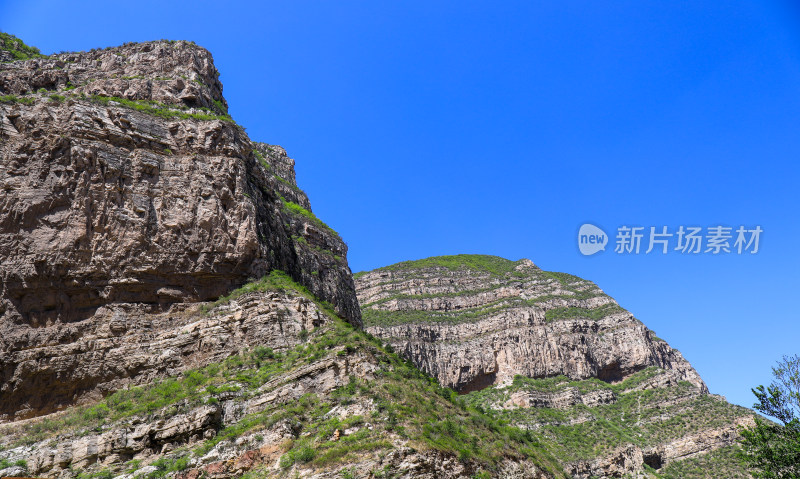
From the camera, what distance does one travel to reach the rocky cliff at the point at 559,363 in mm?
92625

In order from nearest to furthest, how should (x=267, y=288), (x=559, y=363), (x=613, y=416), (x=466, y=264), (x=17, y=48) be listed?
(x=267, y=288)
(x=17, y=48)
(x=613, y=416)
(x=559, y=363)
(x=466, y=264)

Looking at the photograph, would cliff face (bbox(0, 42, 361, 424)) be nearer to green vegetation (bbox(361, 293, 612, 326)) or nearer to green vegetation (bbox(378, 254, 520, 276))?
green vegetation (bbox(361, 293, 612, 326))

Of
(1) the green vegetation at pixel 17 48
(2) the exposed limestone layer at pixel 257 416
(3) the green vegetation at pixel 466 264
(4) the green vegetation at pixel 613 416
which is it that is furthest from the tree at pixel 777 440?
(3) the green vegetation at pixel 466 264

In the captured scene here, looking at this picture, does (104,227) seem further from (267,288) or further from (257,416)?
(257,416)

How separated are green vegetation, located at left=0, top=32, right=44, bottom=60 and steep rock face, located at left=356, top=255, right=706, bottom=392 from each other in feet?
275

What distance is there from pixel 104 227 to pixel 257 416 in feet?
61.7

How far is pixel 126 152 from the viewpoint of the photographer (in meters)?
39.9

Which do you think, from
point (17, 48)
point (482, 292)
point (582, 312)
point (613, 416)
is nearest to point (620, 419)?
point (613, 416)

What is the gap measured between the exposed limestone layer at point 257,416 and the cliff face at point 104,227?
1929 mm

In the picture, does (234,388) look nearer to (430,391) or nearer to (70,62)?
(430,391)

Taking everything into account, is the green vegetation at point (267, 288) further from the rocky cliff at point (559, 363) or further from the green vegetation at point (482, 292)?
the green vegetation at point (482, 292)

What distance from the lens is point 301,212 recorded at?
2827 inches

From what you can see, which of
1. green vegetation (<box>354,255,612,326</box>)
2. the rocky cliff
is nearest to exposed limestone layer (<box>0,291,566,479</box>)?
the rocky cliff

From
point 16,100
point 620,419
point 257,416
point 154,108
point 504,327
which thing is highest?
point 154,108
